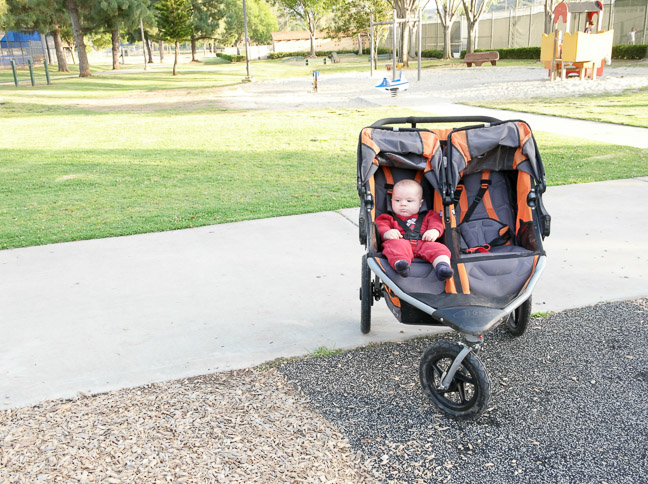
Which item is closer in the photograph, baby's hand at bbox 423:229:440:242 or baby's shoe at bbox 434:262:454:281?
baby's shoe at bbox 434:262:454:281

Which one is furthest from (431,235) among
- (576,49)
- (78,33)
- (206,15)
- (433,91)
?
Answer: (206,15)

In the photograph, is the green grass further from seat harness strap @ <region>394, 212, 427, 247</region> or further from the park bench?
the park bench

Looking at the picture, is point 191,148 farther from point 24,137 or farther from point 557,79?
point 557,79

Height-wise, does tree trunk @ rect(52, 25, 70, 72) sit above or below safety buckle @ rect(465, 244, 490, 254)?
above

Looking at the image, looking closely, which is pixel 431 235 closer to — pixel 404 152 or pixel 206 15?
pixel 404 152

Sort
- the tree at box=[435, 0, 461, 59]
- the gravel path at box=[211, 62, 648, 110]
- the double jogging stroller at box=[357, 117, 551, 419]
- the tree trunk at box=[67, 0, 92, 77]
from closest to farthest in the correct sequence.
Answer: the double jogging stroller at box=[357, 117, 551, 419] < the gravel path at box=[211, 62, 648, 110] < the tree trunk at box=[67, 0, 92, 77] < the tree at box=[435, 0, 461, 59]

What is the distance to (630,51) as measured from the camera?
104 feet

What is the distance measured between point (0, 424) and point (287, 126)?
1159cm

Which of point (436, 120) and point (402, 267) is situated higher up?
point (436, 120)

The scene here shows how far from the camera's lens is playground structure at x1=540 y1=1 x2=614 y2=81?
827 inches

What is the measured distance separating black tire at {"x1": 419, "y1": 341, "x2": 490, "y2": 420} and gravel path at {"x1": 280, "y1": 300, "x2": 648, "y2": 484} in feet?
0.22

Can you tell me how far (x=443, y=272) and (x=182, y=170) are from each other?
640 cm

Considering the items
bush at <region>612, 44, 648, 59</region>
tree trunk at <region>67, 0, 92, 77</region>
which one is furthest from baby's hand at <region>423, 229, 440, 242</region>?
tree trunk at <region>67, 0, 92, 77</region>

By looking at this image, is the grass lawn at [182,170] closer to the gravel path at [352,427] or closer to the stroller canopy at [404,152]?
the stroller canopy at [404,152]
